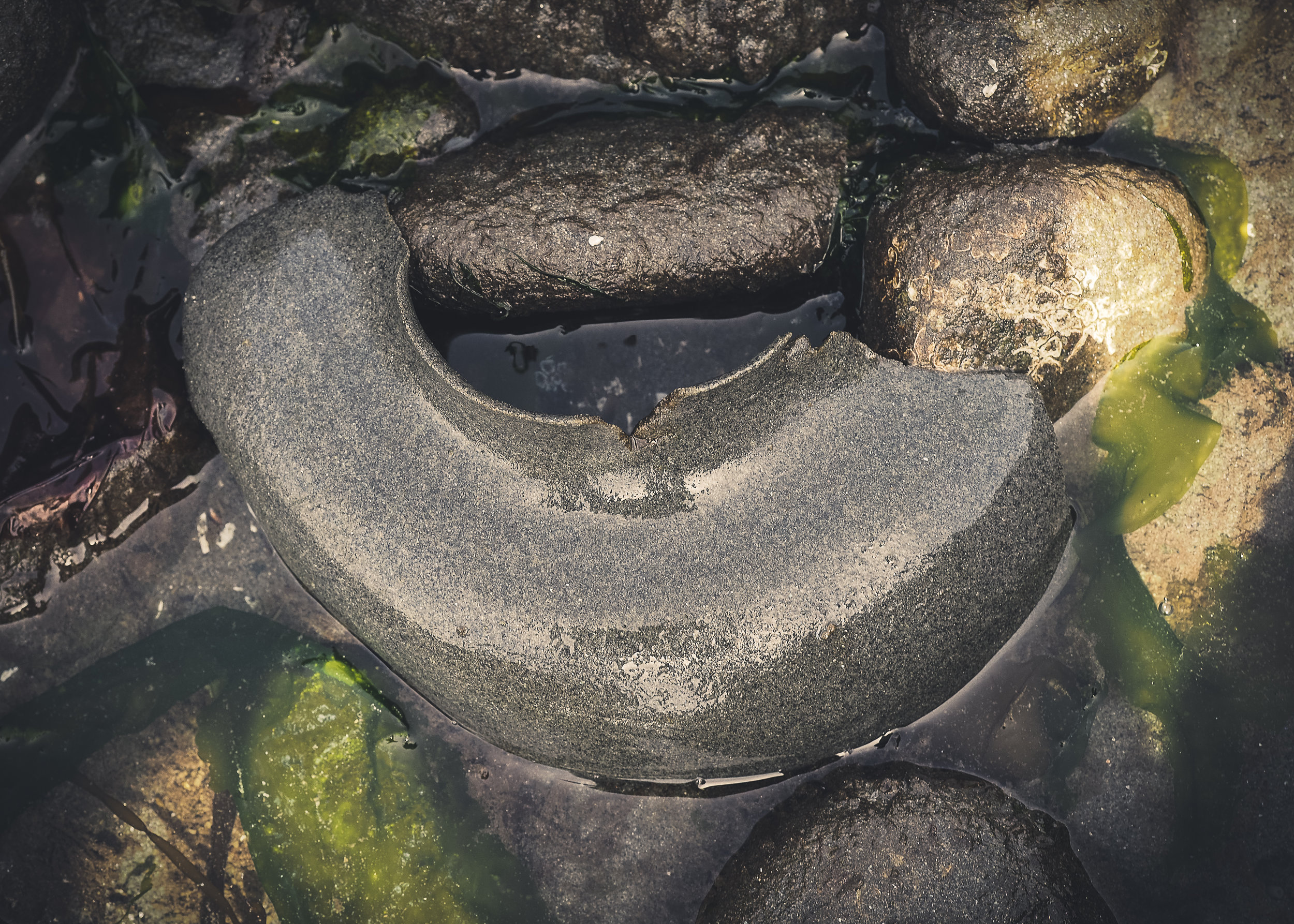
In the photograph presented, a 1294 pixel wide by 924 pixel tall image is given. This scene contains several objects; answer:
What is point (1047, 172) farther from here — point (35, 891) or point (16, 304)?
point (35, 891)

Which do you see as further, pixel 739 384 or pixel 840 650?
pixel 739 384

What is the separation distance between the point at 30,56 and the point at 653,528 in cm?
314

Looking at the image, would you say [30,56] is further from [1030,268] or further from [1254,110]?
[1254,110]

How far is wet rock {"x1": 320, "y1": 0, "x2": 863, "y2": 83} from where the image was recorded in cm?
325

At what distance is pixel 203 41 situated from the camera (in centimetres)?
347

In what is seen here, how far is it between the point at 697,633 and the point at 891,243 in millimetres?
1630

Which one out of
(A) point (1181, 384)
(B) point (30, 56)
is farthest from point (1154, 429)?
(B) point (30, 56)

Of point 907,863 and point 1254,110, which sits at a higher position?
point 1254,110

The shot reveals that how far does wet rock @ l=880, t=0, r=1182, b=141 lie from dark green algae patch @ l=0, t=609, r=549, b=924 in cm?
331

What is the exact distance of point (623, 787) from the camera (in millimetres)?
3250

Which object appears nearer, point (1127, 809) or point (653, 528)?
point (653, 528)

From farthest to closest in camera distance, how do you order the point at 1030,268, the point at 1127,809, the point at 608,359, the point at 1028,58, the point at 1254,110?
the point at 608,359, the point at 1254,110, the point at 1127,809, the point at 1028,58, the point at 1030,268

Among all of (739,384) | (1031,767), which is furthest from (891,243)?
(1031,767)

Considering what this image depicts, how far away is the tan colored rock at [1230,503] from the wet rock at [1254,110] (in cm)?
30
